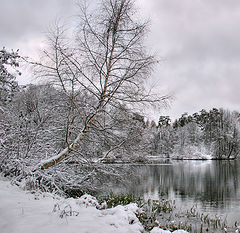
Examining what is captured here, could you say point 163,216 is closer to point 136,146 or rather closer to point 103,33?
point 136,146

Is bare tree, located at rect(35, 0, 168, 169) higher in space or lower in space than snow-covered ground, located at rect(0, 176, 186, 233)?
higher

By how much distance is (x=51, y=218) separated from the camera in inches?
148

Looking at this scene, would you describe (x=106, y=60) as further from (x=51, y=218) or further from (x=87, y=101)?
(x=51, y=218)

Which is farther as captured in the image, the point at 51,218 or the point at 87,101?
the point at 87,101

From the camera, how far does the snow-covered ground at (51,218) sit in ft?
10.9

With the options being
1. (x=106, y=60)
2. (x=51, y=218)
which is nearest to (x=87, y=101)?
(x=106, y=60)

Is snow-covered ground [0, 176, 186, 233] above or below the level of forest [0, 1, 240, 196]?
below

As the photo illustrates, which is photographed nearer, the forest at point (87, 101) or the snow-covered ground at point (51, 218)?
the snow-covered ground at point (51, 218)

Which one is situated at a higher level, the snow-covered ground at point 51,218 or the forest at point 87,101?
the forest at point 87,101

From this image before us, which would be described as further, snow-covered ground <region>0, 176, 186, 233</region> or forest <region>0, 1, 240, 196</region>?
forest <region>0, 1, 240, 196</region>

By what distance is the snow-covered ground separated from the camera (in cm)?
332

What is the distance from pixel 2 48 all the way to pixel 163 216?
713 cm

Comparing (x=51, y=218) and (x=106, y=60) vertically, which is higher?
(x=106, y=60)

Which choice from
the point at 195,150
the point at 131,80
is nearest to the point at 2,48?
the point at 131,80
